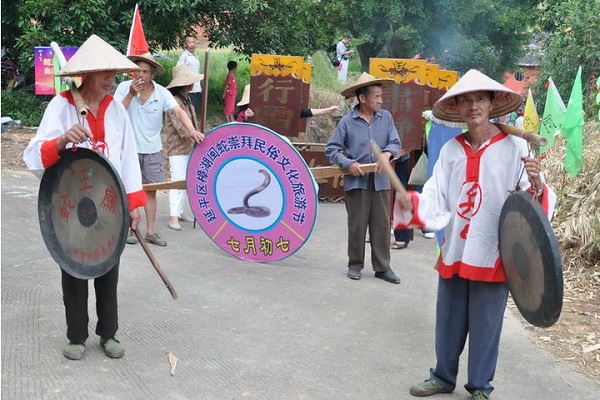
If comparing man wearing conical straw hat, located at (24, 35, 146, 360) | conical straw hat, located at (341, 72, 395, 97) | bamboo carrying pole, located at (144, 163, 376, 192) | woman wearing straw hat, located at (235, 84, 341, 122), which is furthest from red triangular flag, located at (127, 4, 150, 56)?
man wearing conical straw hat, located at (24, 35, 146, 360)

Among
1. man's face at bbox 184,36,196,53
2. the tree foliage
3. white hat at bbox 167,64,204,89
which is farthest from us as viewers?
man's face at bbox 184,36,196,53

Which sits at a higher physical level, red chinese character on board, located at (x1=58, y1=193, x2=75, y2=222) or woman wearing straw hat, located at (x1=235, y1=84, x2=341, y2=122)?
woman wearing straw hat, located at (x1=235, y1=84, x2=341, y2=122)

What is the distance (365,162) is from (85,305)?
10.3 feet

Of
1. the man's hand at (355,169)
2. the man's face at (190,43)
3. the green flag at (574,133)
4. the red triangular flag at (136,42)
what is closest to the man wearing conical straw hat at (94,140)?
the man's hand at (355,169)

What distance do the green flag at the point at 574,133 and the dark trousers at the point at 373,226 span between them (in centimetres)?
227

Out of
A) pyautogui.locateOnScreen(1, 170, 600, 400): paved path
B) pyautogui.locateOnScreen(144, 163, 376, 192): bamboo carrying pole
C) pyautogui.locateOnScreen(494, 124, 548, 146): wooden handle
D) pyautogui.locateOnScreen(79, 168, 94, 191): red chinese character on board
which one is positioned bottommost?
pyautogui.locateOnScreen(1, 170, 600, 400): paved path

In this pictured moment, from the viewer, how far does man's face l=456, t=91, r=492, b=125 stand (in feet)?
13.9

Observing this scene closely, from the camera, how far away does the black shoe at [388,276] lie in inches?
279

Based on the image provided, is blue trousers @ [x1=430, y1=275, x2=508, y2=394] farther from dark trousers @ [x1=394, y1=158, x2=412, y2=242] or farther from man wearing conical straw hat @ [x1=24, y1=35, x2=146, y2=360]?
dark trousers @ [x1=394, y1=158, x2=412, y2=242]

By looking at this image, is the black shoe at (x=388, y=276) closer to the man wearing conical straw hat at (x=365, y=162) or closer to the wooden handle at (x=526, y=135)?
the man wearing conical straw hat at (x=365, y=162)

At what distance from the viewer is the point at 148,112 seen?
7.66 meters

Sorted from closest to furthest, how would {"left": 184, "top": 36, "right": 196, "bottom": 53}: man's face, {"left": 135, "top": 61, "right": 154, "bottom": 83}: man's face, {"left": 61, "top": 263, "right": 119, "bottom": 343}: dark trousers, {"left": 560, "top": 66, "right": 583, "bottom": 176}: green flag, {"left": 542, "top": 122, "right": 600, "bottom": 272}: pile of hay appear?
A: 1. {"left": 61, "top": 263, "right": 119, "bottom": 343}: dark trousers
2. {"left": 135, "top": 61, "right": 154, "bottom": 83}: man's face
3. {"left": 542, "top": 122, "right": 600, "bottom": 272}: pile of hay
4. {"left": 560, "top": 66, "right": 583, "bottom": 176}: green flag
5. {"left": 184, "top": 36, "right": 196, "bottom": 53}: man's face

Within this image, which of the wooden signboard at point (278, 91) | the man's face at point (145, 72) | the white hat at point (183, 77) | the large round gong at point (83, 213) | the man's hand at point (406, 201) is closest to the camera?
the man's hand at point (406, 201)

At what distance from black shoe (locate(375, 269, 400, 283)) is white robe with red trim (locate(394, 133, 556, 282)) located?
9.11 feet
